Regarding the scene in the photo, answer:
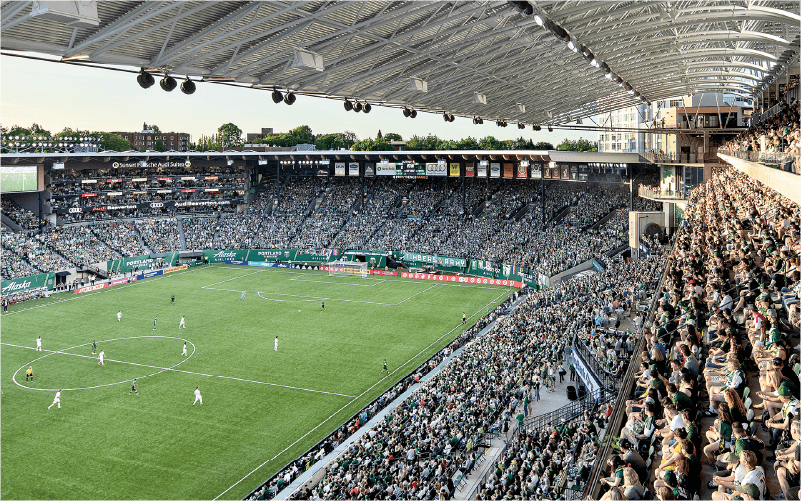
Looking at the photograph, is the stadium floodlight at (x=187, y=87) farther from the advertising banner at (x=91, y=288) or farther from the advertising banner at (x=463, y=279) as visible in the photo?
the advertising banner at (x=91, y=288)

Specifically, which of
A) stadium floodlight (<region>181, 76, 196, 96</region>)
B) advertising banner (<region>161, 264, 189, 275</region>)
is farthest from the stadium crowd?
advertising banner (<region>161, 264, 189, 275</region>)

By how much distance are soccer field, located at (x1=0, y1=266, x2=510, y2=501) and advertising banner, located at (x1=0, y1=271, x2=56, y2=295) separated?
218 centimetres

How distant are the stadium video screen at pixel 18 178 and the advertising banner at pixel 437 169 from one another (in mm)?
38876

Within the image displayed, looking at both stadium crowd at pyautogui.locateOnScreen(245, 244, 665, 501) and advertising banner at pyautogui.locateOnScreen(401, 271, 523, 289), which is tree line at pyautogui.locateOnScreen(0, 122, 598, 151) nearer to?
advertising banner at pyautogui.locateOnScreen(401, 271, 523, 289)

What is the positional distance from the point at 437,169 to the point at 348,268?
1636 centimetres

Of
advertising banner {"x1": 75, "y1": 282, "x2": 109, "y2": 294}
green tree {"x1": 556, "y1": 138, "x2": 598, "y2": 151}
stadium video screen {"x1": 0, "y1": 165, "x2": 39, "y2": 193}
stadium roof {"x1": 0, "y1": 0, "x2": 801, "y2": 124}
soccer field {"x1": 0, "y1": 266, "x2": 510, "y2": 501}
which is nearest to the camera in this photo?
stadium roof {"x1": 0, "y1": 0, "x2": 801, "y2": 124}

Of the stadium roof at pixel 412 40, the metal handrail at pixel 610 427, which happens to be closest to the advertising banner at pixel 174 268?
the stadium roof at pixel 412 40

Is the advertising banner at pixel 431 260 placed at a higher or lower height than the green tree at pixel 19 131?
lower

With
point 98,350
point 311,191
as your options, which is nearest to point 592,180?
point 311,191

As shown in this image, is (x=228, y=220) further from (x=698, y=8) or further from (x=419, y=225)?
(x=698, y=8)

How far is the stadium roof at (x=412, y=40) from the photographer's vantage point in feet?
46.3

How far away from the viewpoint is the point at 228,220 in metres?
74.1

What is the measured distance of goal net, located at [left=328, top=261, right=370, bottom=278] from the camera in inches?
2371

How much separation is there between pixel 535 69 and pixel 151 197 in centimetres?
5555
